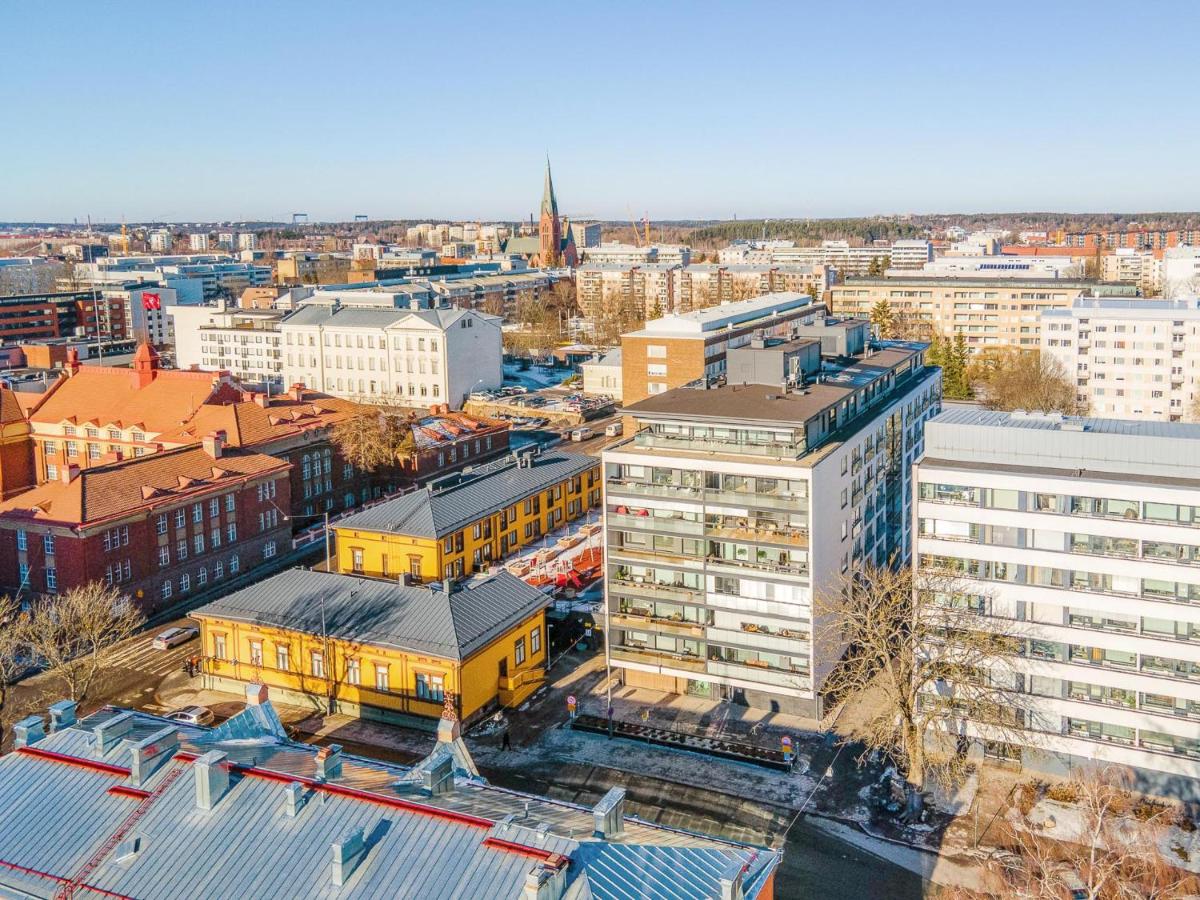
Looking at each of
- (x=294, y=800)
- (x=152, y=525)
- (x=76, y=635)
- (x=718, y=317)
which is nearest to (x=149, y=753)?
(x=294, y=800)

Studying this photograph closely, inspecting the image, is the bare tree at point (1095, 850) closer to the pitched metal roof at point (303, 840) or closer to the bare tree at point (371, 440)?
the pitched metal roof at point (303, 840)

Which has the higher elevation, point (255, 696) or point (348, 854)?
point (255, 696)

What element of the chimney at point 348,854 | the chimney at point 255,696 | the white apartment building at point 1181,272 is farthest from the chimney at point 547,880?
the white apartment building at point 1181,272

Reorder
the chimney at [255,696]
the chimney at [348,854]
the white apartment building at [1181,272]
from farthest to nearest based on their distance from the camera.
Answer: the white apartment building at [1181,272], the chimney at [255,696], the chimney at [348,854]

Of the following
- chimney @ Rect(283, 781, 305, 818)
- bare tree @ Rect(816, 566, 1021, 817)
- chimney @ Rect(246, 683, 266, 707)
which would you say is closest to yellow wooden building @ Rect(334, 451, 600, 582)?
chimney @ Rect(246, 683, 266, 707)

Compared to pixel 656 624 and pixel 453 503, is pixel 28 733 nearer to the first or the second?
pixel 656 624

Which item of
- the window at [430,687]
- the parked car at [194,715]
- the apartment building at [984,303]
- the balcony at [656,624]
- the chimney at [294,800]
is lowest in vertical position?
the parked car at [194,715]

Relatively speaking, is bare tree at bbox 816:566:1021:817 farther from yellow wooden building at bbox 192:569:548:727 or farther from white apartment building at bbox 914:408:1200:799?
yellow wooden building at bbox 192:569:548:727
